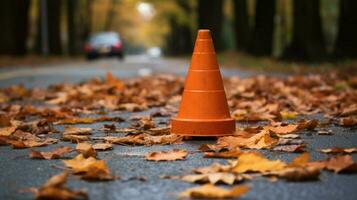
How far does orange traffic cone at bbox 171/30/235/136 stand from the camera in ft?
18.6

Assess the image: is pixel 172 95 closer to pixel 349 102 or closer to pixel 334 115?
pixel 349 102

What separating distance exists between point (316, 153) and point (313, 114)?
9.68 feet

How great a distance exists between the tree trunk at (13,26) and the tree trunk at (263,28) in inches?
436

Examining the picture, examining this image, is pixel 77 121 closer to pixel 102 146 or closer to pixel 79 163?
pixel 102 146

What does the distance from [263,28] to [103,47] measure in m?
12.1

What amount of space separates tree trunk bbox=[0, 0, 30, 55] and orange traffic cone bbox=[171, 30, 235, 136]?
29.1 m

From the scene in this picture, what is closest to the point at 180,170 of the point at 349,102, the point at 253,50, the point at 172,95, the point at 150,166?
the point at 150,166

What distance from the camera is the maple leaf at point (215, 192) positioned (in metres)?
3.36

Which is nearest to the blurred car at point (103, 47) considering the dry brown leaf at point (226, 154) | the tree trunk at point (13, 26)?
the tree trunk at point (13, 26)

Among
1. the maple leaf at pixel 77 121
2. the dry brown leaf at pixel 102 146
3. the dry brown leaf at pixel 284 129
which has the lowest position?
the maple leaf at pixel 77 121

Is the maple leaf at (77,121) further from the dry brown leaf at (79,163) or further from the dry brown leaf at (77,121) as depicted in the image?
the dry brown leaf at (79,163)

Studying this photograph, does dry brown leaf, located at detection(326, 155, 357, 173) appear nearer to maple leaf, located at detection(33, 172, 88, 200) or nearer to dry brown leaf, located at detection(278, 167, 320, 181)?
→ dry brown leaf, located at detection(278, 167, 320, 181)

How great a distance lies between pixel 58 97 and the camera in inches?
426

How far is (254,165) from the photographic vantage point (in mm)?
4070
